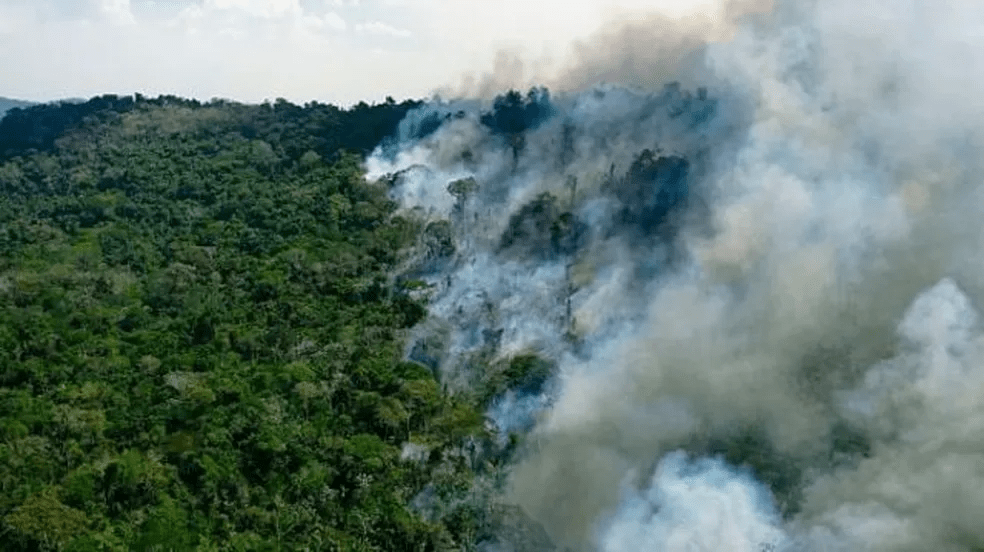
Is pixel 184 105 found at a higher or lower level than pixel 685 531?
higher

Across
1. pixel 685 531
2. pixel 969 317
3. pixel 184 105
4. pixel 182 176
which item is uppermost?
pixel 184 105

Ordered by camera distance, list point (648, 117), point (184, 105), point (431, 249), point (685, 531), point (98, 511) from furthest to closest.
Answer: point (184, 105) < point (648, 117) < point (431, 249) < point (98, 511) < point (685, 531)

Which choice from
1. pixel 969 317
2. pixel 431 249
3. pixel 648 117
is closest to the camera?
pixel 969 317

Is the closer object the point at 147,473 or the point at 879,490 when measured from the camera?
the point at 879,490

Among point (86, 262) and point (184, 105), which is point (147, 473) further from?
point (184, 105)

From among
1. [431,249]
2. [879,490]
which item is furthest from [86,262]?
[879,490]

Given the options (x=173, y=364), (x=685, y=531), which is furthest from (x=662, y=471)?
(x=173, y=364)

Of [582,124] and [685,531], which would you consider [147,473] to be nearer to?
[685,531]
